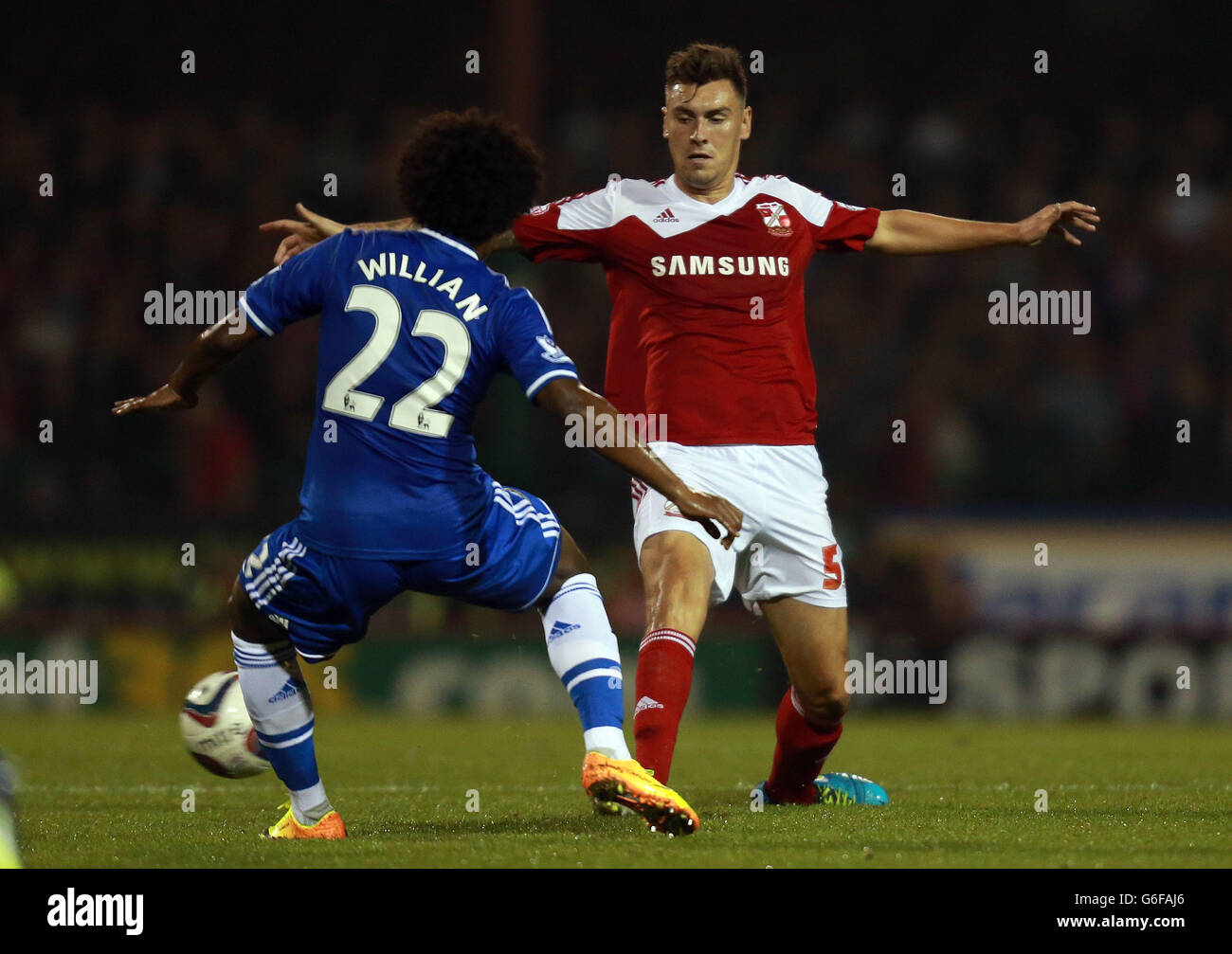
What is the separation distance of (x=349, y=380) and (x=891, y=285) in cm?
1059

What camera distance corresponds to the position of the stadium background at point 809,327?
12.1 metres

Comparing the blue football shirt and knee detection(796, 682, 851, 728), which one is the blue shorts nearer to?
the blue football shirt

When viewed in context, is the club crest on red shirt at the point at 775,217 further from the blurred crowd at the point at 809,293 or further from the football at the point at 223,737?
the blurred crowd at the point at 809,293

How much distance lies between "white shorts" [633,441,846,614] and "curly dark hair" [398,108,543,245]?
1195 mm

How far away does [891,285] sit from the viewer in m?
14.6

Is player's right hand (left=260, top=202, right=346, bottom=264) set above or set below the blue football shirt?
above

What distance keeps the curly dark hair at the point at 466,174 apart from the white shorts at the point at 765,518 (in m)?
1.19

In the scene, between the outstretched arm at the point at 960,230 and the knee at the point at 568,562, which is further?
the outstretched arm at the point at 960,230

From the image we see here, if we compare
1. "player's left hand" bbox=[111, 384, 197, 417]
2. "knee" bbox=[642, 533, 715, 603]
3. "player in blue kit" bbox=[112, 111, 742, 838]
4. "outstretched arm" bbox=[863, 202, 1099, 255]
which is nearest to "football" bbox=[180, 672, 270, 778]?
"player in blue kit" bbox=[112, 111, 742, 838]

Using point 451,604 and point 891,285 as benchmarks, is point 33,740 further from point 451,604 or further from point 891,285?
point 891,285

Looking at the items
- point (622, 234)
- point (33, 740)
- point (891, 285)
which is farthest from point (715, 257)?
point (891, 285)

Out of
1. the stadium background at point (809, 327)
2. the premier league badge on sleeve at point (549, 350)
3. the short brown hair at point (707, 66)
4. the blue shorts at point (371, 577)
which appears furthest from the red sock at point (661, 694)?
the stadium background at point (809, 327)

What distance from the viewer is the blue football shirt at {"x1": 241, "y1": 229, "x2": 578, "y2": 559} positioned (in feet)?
15.0

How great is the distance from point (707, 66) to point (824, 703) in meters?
2.10
